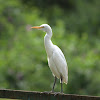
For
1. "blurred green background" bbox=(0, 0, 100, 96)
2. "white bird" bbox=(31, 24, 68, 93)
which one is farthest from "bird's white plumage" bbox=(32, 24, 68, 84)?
"blurred green background" bbox=(0, 0, 100, 96)

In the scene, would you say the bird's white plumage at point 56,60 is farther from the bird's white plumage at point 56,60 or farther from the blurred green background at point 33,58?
the blurred green background at point 33,58

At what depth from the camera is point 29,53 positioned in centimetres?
837

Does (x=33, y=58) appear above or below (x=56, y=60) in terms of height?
below

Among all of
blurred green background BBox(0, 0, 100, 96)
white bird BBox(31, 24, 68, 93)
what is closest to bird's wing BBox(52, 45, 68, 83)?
white bird BBox(31, 24, 68, 93)

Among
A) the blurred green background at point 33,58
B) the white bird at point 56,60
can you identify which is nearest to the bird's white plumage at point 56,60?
the white bird at point 56,60

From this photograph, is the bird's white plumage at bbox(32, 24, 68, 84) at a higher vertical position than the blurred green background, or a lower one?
higher

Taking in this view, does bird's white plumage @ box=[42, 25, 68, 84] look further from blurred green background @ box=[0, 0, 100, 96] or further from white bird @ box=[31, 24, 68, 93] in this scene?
blurred green background @ box=[0, 0, 100, 96]

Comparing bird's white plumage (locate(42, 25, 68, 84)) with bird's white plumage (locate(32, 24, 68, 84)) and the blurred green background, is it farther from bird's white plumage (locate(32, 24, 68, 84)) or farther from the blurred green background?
the blurred green background

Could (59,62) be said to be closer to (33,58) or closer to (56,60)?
(56,60)

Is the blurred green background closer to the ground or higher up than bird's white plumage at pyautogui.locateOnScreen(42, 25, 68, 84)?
closer to the ground

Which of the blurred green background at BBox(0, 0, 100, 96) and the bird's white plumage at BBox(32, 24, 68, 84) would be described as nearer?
the bird's white plumage at BBox(32, 24, 68, 84)

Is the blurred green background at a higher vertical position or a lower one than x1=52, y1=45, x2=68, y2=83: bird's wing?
lower

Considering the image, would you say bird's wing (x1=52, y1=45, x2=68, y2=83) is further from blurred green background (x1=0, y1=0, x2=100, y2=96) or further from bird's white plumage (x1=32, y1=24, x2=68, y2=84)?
blurred green background (x1=0, y1=0, x2=100, y2=96)

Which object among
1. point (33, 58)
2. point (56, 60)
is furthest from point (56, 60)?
point (33, 58)
